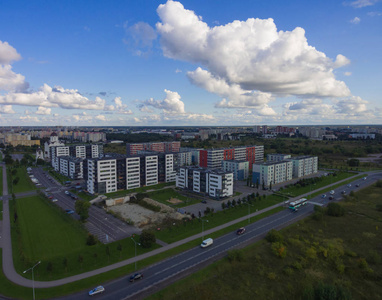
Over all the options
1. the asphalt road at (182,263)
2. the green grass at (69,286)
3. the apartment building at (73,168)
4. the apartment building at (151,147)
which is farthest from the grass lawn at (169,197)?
the apartment building at (151,147)

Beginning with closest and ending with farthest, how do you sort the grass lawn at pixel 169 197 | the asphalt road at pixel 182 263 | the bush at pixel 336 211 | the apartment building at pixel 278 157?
the asphalt road at pixel 182 263
the bush at pixel 336 211
the grass lawn at pixel 169 197
the apartment building at pixel 278 157

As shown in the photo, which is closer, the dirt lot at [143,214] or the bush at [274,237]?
the bush at [274,237]

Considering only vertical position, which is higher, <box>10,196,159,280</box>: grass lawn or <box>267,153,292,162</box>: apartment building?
<box>267,153,292,162</box>: apartment building

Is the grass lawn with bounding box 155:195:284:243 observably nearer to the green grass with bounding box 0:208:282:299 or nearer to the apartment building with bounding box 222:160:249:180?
the green grass with bounding box 0:208:282:299

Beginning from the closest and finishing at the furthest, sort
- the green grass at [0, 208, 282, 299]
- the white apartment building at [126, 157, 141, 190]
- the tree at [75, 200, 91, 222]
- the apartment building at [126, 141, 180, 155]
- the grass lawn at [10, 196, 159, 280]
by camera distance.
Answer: the green grass at [0, 208, 282, 299]
the grass lawn at [10, 196, 159, 280]
the tree at [75, 200, 91, 222]
the white apartment building at [126, 157, 141, 190]
the apartment building at [126, 141, 180, 155]

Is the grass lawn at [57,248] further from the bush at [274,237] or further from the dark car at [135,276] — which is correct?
the bush at [274,237]

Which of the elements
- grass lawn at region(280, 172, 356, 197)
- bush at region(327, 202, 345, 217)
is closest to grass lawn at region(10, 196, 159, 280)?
bush at region(327, 202, 345, 217)

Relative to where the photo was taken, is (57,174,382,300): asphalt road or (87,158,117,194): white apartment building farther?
(87,158,117,194): white apartment building
